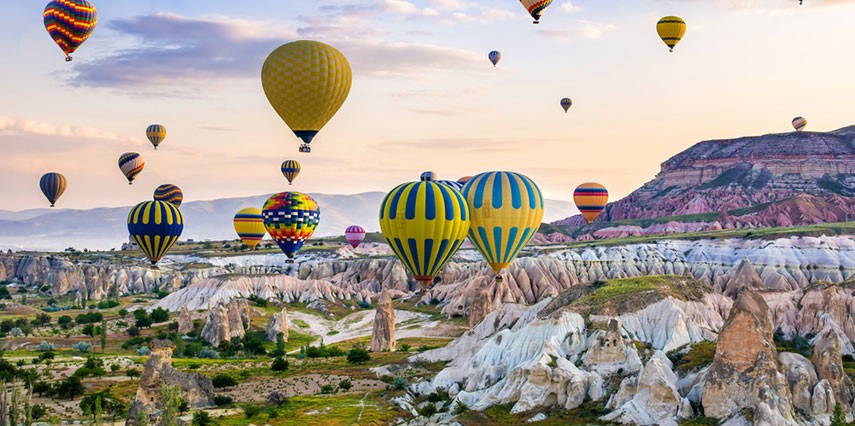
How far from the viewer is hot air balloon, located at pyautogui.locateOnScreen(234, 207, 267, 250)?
445 feet

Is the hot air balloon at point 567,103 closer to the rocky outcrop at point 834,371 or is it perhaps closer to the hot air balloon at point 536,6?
the hot air balloon at point 536,6

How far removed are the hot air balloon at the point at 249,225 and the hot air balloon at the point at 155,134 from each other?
89.4 feet

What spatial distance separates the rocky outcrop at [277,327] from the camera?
111625mm

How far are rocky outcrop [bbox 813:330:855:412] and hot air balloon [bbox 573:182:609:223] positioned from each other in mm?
112970

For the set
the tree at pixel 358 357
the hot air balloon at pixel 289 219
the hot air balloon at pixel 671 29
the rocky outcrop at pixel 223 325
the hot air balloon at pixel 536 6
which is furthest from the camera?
the hot air balloon at pixel 671 29

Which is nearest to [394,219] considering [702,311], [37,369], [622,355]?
[622,355]

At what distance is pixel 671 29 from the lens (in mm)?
118188

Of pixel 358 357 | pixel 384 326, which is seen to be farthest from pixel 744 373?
pixel 384 326

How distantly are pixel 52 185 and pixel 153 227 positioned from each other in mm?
61085

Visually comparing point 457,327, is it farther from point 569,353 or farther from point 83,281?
point 83,281

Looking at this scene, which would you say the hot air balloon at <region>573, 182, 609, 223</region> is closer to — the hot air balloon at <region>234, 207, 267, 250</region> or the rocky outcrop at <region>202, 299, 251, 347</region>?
the hot air balloon at <region>234, 207, 267, 250</region>

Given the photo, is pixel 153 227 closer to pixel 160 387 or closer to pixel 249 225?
pixel 249 225

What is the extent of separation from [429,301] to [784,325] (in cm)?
6929

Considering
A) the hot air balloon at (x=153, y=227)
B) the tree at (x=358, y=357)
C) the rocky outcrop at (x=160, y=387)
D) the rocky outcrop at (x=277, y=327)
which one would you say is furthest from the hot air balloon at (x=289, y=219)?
the rocky outcrop at (x=160, y=387)
